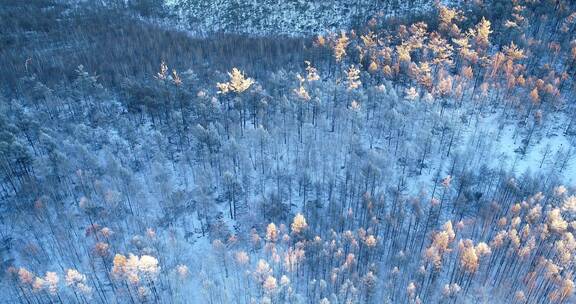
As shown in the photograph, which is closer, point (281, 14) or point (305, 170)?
point (305, 170)

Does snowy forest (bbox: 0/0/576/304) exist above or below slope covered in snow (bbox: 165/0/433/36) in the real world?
below

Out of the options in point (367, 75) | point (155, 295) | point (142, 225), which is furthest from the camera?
point (367, 75)

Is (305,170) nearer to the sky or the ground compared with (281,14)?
Result: nearer to the ground

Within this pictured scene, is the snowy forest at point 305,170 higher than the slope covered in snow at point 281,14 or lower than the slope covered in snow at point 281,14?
lower

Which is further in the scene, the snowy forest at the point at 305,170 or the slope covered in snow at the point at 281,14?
the slope covered in snow at the point at 281,14

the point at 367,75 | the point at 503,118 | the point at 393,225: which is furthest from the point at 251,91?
the point at 503,118

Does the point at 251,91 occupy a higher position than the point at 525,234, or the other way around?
the point at 251,91

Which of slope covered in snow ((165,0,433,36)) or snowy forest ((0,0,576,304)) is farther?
slope covered in snow ((165,0,433,36))

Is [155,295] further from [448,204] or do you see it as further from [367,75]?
[367,75]
